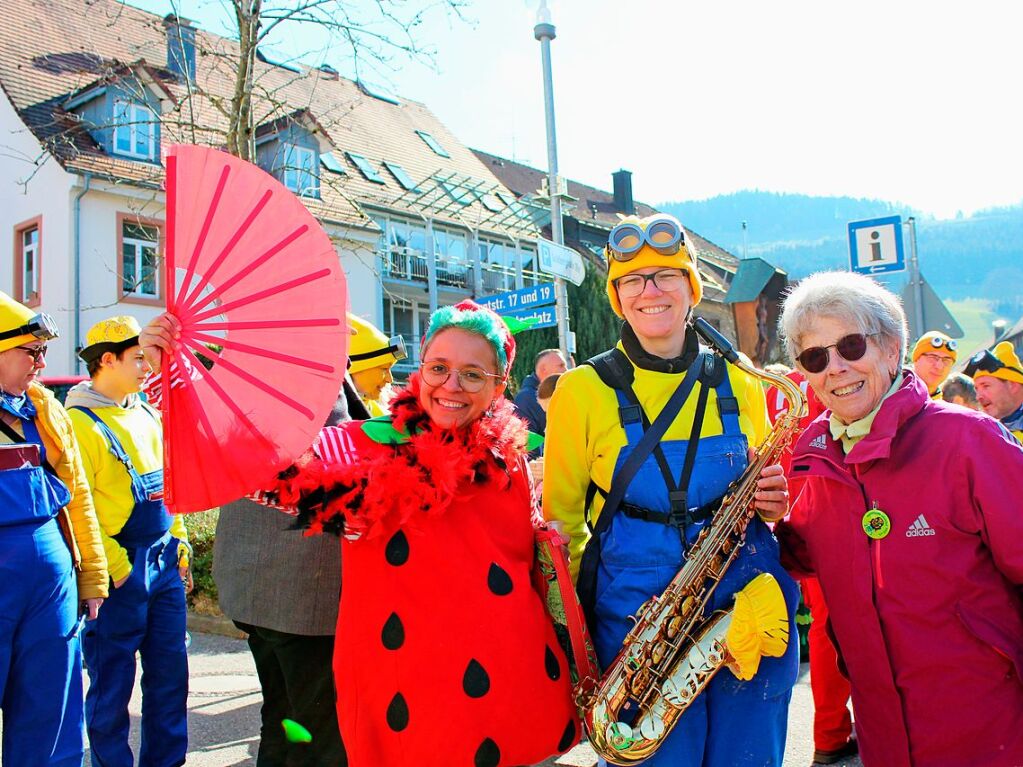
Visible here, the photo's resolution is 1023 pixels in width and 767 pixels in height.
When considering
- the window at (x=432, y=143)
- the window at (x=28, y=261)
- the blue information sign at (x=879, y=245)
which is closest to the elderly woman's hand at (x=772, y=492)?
the blue information sign at (x=879, y=245)

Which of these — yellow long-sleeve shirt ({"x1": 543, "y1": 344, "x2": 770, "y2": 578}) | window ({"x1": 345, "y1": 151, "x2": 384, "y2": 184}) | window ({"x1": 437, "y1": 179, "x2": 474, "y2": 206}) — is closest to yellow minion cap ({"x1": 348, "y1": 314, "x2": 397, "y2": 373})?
yellow long-sleeve shirt ({"x1": 543, "y1": 344, "x2": 770, "y2": 578})

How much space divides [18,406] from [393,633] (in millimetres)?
1966

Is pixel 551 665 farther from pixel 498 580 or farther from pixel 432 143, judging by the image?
pixel 432 143

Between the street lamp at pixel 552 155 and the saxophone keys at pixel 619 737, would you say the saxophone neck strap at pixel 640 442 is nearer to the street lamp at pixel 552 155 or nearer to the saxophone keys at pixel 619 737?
the saxophone keys at pixel 619 737

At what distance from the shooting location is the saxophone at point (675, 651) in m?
2.33

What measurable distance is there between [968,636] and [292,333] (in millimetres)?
1928

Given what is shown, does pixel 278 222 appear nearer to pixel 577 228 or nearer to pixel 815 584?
pixel 815 584

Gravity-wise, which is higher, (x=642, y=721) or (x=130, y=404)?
(x=130, y=404)

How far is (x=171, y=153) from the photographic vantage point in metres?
2.17

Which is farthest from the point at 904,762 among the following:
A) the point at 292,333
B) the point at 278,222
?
the point at 278,222

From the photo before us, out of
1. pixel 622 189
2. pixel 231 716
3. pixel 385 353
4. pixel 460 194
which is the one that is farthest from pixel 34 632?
pixel 622 189

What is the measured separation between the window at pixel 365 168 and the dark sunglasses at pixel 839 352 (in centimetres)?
2426

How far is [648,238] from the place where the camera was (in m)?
2.64

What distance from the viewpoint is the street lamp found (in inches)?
384
